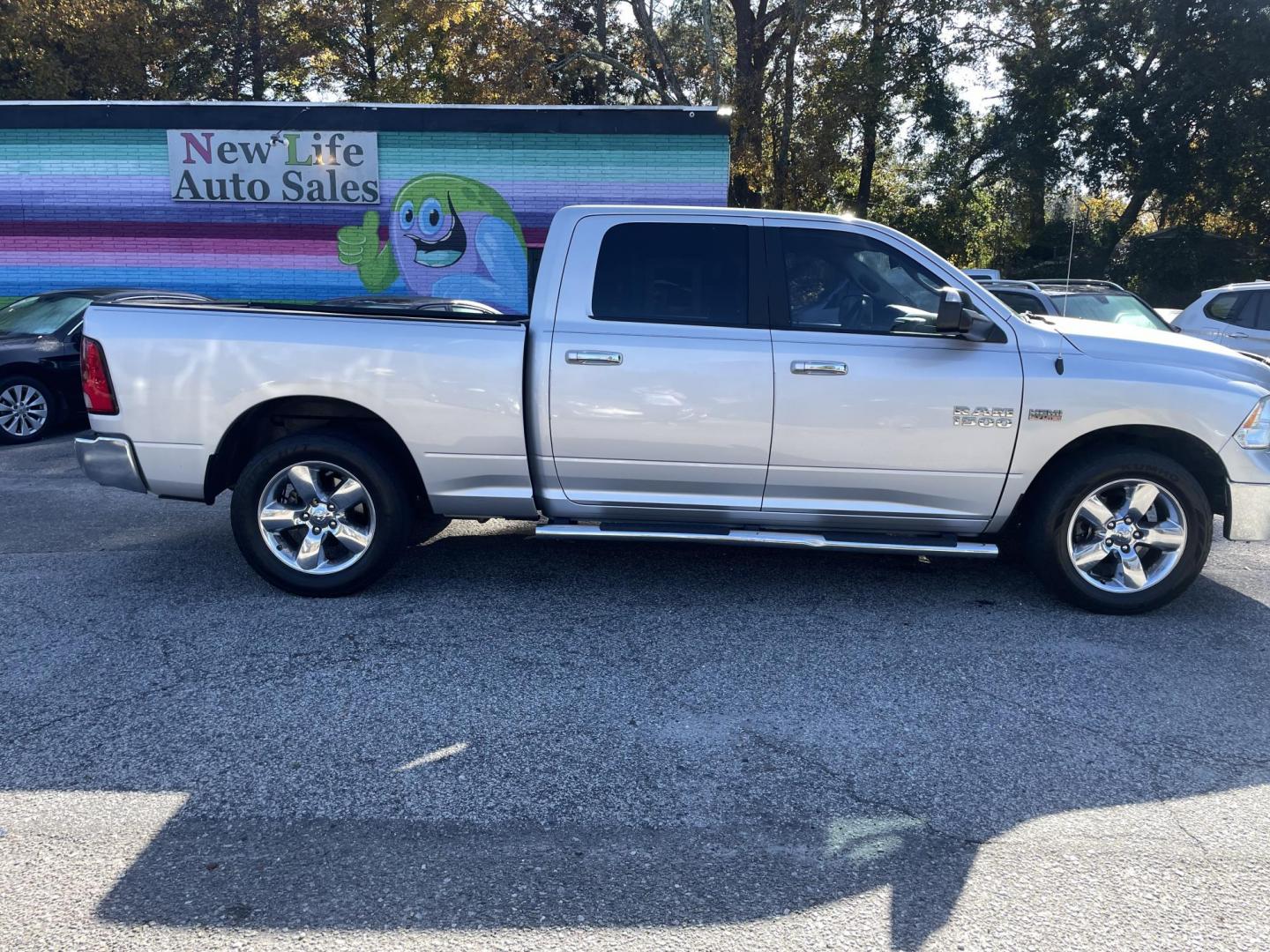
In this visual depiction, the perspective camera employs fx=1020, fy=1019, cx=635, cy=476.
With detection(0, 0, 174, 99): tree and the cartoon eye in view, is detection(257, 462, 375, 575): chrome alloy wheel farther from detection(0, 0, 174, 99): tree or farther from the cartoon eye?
detection(0, 0, 174, 99): tree

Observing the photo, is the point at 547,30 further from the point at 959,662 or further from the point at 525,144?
the point at 959,662

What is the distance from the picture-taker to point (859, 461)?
5.29 meters

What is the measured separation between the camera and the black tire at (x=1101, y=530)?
5219 millimetres

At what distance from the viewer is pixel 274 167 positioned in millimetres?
15969

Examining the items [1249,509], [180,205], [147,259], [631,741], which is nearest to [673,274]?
[631,741]

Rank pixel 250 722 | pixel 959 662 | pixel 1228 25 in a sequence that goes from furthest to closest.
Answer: pixel 1228 25, pixel 959 662, pixel 250 722

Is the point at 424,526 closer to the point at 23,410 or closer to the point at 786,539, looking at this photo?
the point at 786,539

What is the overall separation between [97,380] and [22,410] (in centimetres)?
606

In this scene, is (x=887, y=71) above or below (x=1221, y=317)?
above

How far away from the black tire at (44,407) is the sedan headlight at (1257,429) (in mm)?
10528

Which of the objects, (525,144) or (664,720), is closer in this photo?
(664,720)

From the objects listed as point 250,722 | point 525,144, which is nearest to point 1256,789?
point 250,722

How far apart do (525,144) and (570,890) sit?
14.3m

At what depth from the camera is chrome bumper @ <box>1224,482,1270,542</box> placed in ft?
17.2
